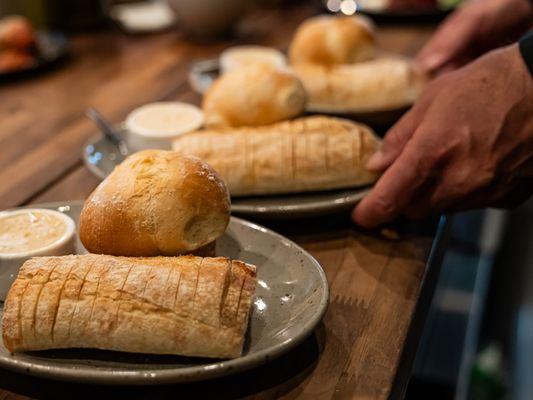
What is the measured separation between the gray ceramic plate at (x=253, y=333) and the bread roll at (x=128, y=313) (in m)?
0.02

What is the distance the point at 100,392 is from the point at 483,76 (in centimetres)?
91

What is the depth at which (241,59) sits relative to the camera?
83.6 inches

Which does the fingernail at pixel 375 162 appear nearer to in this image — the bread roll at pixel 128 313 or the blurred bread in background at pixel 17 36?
the bread roll at pixel 128 313

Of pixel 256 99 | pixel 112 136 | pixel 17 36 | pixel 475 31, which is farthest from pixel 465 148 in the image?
pixel 17 36

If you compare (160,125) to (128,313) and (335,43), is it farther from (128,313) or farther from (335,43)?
(128,313)

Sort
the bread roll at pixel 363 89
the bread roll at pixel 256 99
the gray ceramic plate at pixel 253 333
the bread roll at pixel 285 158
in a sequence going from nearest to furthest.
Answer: the gray ceramic plate at pixel 253 333, the bread roll at pixel 285 158, the bread roll at pixel 256 99, the bread roll at pixel 363 89

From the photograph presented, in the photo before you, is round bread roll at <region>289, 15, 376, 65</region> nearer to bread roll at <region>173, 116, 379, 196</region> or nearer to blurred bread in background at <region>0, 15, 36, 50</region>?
bread roll at <region>173, 116, 379, 196</region>

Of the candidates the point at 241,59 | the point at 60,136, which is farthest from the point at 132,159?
the point at 241,59

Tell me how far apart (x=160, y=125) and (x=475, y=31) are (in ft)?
3.58

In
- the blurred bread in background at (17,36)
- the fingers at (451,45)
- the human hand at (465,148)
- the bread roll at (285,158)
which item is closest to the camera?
the human hand at (465,148)

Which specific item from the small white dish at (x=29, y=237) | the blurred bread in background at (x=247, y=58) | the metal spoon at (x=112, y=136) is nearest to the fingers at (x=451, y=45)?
the blurred bread in background at (x=247, y=58)

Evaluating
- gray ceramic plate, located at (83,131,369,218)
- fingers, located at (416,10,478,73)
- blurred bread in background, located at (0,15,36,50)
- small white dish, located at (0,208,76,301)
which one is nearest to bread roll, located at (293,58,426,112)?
fingers, located at (416,10,478,73)

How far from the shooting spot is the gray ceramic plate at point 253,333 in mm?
870

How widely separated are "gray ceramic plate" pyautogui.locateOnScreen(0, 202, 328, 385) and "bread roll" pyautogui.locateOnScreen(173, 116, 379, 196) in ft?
0.60
